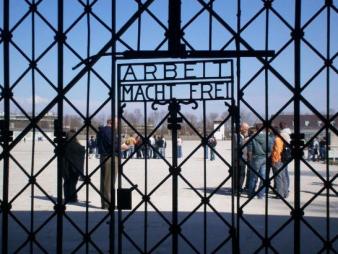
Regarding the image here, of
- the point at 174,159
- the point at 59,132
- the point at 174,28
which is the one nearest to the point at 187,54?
the point at 174,28

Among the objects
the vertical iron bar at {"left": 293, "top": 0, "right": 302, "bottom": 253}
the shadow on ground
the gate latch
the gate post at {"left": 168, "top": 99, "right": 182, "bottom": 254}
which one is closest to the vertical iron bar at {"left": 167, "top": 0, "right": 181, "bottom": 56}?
the gate post at {"left": 168, "top": 99, "right": 182, "bottom": 254}

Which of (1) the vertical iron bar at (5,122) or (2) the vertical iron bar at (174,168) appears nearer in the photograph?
(2) the vertical iron bar at (174,168)

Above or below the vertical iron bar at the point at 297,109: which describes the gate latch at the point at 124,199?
below

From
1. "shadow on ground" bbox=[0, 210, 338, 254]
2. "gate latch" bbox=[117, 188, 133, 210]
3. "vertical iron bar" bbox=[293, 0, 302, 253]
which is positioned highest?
"vertical iron bar" bbox=[293, 0, 302, 253]

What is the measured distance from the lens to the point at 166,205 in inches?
312

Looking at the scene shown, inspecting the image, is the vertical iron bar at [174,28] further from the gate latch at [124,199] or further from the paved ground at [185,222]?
the gate latch at [124,199]

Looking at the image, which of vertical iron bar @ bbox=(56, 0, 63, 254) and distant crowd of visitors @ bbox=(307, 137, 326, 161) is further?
distant crowd of visitors @ bbox=(307, 137, 326, 161)

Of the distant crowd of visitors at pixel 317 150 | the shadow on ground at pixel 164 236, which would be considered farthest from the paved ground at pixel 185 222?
the distant crowd of visitors at pixel 317 150

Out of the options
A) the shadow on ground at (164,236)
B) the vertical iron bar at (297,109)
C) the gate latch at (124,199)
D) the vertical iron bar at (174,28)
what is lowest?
the shadow on ground at (164,236)

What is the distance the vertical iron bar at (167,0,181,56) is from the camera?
116 inches

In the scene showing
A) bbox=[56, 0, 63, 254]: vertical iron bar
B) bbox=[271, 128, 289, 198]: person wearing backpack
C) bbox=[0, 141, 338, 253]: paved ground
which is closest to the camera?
bbox=[56, 0, 63, 254]: vertical iron bar

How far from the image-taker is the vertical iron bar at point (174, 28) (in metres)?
2.94

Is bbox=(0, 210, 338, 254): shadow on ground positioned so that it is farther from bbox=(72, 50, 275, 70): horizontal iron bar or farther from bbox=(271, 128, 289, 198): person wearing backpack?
bbox=(72, 50, 275, 70): horizontal iron bar

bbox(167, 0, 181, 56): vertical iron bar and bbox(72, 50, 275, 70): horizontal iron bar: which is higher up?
bbox(167, 0, 181, 56): vertical iron bar
